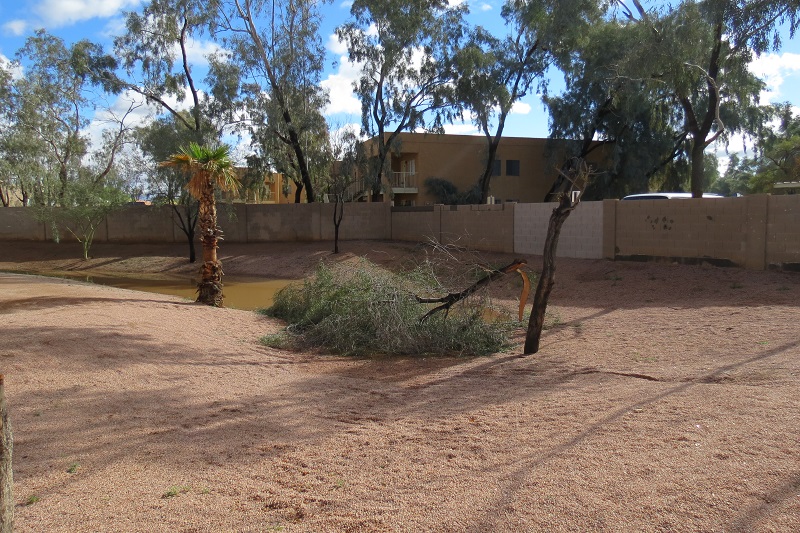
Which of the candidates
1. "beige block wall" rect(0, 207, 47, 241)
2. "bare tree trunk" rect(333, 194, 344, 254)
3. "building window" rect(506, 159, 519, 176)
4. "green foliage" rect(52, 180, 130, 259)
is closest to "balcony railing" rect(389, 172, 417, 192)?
"building window" rect(506, 159, 519, 176)

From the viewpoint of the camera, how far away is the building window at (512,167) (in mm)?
41969

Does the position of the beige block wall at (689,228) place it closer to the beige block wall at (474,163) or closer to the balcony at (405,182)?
the beige block wall at (474,163)

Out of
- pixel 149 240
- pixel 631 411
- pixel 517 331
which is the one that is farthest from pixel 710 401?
pixel 149 240

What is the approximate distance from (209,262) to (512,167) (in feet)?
92.9

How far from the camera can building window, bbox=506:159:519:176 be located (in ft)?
138

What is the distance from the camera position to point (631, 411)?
6738 millimetres

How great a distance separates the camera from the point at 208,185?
16.6 meters

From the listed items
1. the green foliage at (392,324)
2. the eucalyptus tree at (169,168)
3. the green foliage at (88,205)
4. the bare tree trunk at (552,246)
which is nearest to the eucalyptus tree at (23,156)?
the green foliage at (88,205)

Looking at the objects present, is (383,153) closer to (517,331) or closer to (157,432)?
(517,331)

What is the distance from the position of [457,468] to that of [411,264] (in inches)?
826

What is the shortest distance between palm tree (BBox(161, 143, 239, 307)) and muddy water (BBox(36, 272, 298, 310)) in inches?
105

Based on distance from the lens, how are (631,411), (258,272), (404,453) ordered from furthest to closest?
(258,272) < (631,411) < (404,453)

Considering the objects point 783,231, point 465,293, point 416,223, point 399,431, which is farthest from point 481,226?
point 399,431

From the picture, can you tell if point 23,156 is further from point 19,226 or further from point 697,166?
point 697,166
